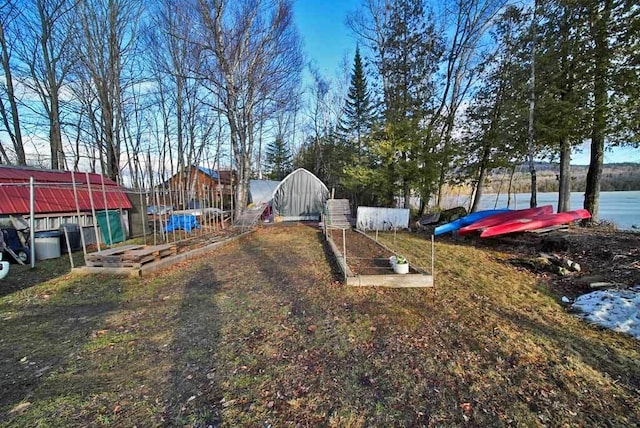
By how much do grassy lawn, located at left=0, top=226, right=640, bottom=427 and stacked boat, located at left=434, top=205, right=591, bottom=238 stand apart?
3115mm

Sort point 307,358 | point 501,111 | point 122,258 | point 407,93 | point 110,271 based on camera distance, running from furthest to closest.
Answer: point 407,93
point 501,111
point 122,258
point 110,271
point 307,358

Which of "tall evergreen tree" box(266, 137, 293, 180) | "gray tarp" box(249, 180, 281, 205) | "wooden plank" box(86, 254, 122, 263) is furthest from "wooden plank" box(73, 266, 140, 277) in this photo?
"tall evergreen tree" box(266, 137, 293, 180)

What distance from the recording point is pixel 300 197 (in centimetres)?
1659

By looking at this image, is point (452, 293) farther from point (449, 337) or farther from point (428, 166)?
point (428, 166)

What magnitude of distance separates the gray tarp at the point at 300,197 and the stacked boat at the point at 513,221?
9025 millimetres

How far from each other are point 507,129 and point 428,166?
3222 mm

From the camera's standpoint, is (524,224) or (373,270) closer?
(373,270)

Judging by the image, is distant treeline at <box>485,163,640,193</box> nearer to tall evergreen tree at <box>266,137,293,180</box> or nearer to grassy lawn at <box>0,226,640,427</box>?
grassy lawn at <box>0,226,640,427</box>

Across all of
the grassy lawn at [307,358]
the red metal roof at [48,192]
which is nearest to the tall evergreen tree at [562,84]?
the grassy lawn at [307,358]

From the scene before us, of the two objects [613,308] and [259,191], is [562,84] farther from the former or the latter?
[259,191]

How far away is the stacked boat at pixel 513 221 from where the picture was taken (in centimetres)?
754

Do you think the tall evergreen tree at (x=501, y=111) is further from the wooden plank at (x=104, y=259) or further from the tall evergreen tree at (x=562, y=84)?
the wooden plank at (x=104, y=259)

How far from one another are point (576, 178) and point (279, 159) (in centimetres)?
2510

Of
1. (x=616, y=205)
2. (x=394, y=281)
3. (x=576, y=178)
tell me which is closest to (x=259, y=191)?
(x=394, y=281)
